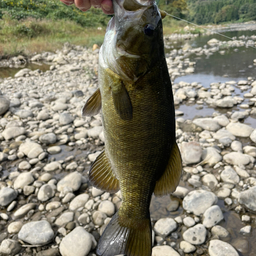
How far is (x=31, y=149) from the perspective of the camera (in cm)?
465

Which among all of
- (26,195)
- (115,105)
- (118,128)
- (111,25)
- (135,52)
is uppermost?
(111,25)

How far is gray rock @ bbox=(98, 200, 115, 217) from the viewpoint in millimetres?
3149

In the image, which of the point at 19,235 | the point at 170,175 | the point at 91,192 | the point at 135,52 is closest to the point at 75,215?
the point at 91,192

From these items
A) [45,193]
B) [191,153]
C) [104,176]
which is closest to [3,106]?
[45,193]

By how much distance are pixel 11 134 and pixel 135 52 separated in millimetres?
4710

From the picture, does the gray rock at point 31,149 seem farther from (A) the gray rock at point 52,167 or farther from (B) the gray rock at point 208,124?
(B) the gray rock at point 208,124

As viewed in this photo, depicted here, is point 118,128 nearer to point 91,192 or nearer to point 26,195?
point 91,192

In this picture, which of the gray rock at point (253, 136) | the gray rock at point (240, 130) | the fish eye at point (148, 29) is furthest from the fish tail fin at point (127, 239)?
the gray rock at point (240, 130)

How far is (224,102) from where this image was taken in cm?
631

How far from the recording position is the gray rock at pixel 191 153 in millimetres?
4020

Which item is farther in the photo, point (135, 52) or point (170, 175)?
point (170, 175)

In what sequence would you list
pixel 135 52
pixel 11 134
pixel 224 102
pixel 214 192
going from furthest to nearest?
pixel 224 102, pixel 11 134, pixel 214 192, pixel 135 52

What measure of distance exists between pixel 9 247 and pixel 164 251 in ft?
6.15

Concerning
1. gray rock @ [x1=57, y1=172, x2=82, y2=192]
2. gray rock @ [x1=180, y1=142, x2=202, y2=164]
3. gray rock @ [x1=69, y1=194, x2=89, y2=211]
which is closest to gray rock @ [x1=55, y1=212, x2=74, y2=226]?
gray rock @ [x1=69, y1=194, x2=89, y2=211]
